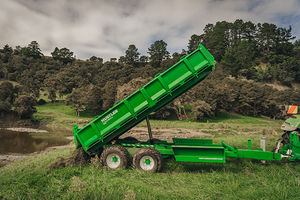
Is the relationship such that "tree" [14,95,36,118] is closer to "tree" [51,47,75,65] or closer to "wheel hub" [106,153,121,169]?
"wheel hub" [106,153,121,169]

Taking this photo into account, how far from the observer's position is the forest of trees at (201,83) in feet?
120

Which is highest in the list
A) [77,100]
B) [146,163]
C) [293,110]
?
[77,100]

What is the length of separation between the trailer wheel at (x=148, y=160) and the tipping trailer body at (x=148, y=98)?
1.22 meters

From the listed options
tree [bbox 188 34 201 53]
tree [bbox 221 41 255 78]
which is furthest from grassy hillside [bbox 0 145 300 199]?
tree [bbox 188 34 201 53]

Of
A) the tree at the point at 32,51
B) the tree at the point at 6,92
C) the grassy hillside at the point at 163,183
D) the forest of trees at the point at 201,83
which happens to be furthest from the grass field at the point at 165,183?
the tree at the point at 32,51

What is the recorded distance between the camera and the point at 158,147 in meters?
6.27

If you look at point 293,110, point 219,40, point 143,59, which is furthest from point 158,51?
point 293,110

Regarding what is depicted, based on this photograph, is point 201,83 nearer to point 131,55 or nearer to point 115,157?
point 115,157

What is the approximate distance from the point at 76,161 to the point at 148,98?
3.76 metres

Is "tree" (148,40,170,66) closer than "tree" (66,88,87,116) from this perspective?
No

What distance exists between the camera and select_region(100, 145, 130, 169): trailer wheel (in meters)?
6.04

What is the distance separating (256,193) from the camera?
4133mm

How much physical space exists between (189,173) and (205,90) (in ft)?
113

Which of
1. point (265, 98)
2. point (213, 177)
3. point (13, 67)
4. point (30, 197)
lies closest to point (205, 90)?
point (265, 98)
